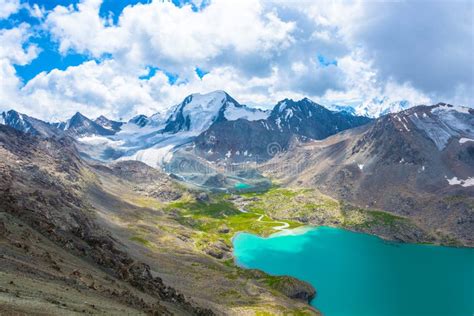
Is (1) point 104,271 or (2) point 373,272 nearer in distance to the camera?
(1) point 104,271

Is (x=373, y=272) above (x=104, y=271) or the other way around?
above

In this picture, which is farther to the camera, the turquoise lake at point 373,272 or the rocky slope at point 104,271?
the turquoise lake at point 373,272

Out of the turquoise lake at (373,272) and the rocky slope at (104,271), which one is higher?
the turquoise lake at (373,272)

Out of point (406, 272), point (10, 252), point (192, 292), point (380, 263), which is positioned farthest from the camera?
point (380, 263)

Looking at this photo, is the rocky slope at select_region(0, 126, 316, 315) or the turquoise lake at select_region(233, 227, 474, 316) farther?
the turquoise lake at select_region(233, 227, 474, 316)

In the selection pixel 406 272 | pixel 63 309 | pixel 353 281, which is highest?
pixel 406 272

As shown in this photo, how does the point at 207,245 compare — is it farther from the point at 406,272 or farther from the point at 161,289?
the point at 161,289

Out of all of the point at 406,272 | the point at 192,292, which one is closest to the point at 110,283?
the point at 192,292

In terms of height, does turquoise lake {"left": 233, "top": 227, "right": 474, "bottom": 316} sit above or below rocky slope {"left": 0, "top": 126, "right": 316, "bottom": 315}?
above
